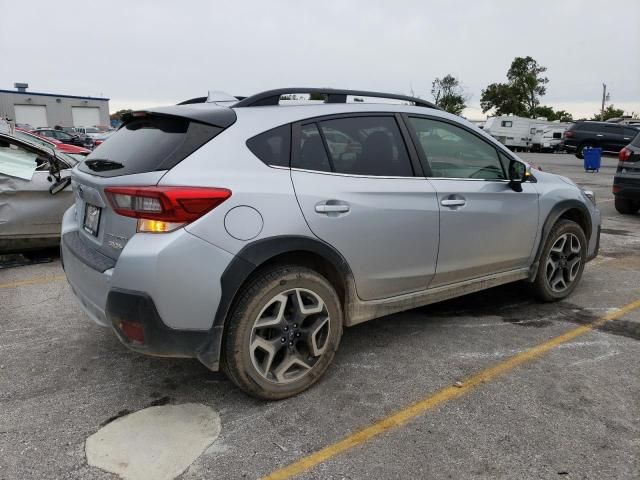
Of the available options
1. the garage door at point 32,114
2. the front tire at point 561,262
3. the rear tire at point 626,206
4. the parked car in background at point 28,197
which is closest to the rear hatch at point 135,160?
the parked car in background at point 28,197

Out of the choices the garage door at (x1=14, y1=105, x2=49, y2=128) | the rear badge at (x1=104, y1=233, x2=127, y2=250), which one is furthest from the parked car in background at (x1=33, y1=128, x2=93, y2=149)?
the garage door at (x1=14, y1=105, x2=49, y2=128)

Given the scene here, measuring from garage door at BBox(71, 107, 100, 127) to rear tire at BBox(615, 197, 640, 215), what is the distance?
63.9 metres

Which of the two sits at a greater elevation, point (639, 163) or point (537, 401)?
point (639, 163)

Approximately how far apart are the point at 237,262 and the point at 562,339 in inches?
99.4

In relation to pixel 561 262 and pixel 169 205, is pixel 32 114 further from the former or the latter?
pixel 169 205

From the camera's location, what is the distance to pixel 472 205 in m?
3.68

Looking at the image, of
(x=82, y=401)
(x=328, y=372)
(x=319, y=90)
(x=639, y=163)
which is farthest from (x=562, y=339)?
(x=639, y=163)

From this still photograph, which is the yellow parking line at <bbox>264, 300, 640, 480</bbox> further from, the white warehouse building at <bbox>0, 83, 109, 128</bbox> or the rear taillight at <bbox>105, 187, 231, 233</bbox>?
the white warehouse building at <bbox>0, 83, 109, 128</bbox>

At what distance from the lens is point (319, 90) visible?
10.9ft

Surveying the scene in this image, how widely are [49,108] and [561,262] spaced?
215ft

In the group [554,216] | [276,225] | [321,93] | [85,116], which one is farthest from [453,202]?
[85,116]

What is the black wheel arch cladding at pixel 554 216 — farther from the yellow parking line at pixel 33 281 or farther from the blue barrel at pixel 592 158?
the blue barrel at pixel 592 158

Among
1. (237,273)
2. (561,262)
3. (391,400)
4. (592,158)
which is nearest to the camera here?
(237,273)

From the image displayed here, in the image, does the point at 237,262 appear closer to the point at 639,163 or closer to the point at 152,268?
the point at 152,268
